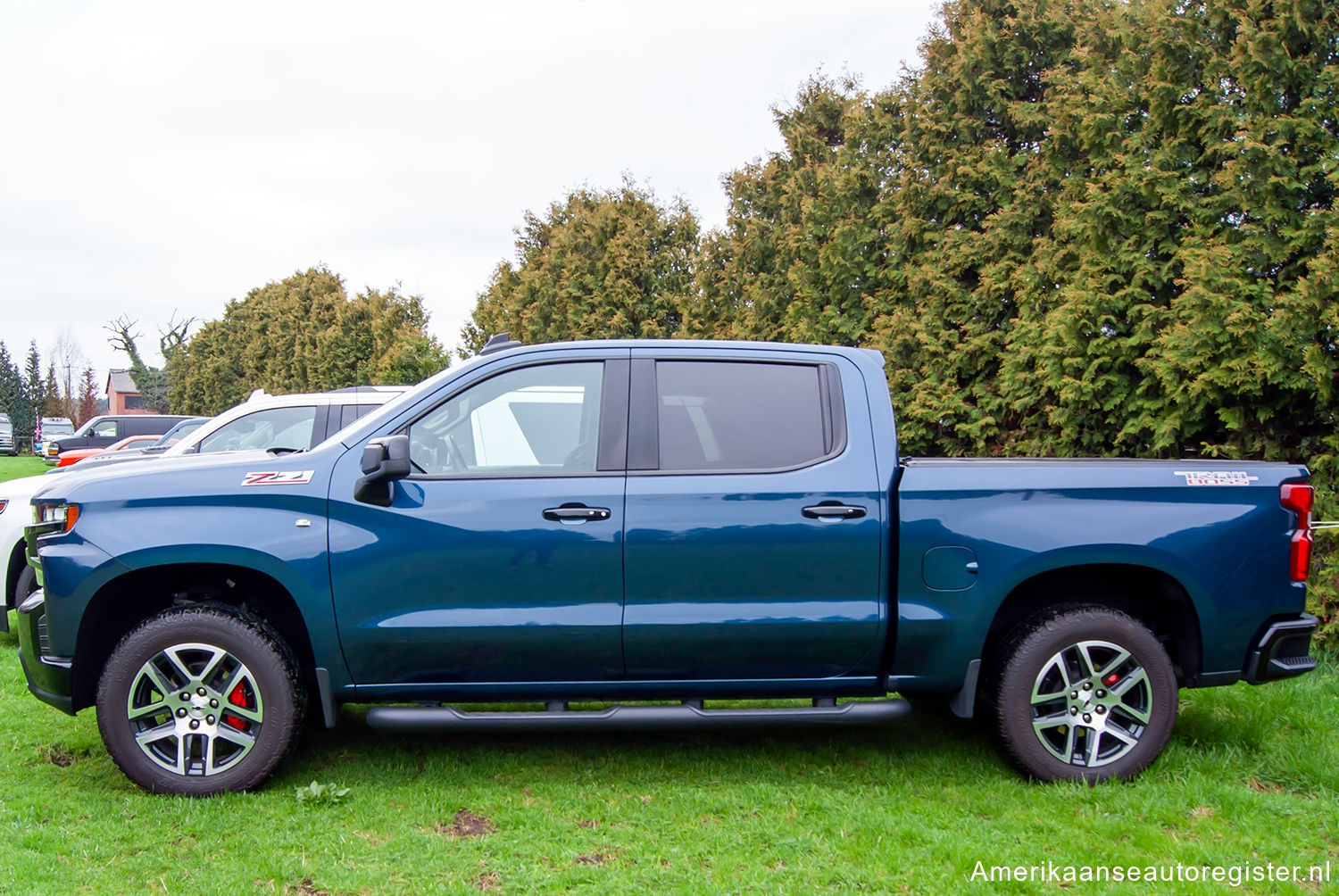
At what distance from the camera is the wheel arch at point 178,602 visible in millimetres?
4039

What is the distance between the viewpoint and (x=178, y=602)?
4.11 meters

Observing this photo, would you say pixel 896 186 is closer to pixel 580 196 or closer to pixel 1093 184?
pixel 1093 184

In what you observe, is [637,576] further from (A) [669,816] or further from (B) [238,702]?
(B) [238,702]

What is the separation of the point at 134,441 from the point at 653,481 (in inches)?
686

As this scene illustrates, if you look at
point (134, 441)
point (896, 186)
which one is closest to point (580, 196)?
point (896, 186)

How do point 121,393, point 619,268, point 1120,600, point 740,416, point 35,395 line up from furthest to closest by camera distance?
1. point 121,393
2. point 35,395
3. point 619,268
4. point 1120,600
5. point 740,416

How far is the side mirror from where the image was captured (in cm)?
374

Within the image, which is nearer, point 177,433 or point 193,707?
point 193,707

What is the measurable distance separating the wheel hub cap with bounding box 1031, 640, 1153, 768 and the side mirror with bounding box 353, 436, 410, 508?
9.30 ft

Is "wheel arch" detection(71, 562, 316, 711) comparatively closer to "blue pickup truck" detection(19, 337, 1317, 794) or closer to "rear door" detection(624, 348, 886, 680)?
"blue pickup truck" detection(19, 337, 1317, 794)

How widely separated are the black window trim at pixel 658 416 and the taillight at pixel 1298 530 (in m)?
1.91

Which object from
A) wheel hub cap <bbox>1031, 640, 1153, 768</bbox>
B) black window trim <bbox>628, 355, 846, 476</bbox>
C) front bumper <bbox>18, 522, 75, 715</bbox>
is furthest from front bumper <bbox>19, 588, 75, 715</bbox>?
wheel hub cap <bbox>1031, 640, 1153, 768</bbox>

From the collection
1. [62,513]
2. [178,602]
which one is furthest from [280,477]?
[62,513]

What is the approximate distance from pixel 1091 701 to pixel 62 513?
14.7ft
